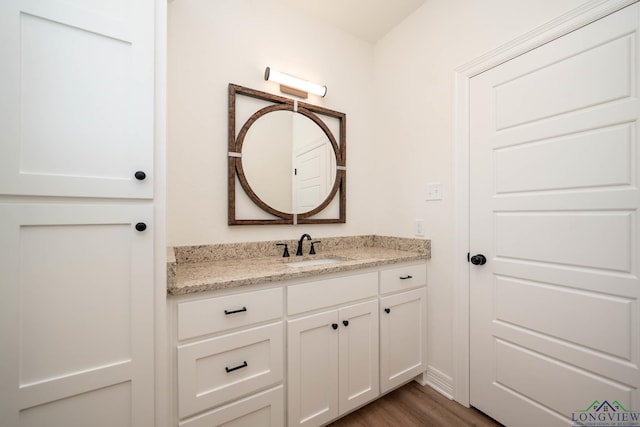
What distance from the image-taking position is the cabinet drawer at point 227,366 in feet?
3.43

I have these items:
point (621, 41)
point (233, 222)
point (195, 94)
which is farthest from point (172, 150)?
point (621, 41)

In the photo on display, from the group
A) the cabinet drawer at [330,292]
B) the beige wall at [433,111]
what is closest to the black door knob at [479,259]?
the beige wall at [433,111]

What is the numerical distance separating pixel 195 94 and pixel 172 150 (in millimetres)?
370

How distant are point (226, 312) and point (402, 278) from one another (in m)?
1.11

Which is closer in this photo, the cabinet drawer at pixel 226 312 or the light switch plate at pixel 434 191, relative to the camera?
the cabinet drawer at pixel 226 312

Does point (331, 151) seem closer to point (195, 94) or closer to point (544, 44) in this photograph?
point (195, 94)

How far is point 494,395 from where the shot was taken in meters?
1.50

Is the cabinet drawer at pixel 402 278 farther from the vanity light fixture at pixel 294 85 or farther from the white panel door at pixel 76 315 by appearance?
the vanity light fixture at pixel 294 85

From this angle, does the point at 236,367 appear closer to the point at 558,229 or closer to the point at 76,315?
the point at 76,315

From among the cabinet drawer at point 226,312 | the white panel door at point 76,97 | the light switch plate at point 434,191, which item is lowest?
the cabinet drawer at point 226,312

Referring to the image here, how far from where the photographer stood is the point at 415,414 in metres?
1.56

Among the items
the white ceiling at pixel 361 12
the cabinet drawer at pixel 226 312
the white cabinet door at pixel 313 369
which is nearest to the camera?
the cabinet drawer at pixel 226 312

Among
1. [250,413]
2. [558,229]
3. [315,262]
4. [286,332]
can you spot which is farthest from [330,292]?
[558,229]

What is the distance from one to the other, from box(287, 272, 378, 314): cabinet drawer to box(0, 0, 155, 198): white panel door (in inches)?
30.8
